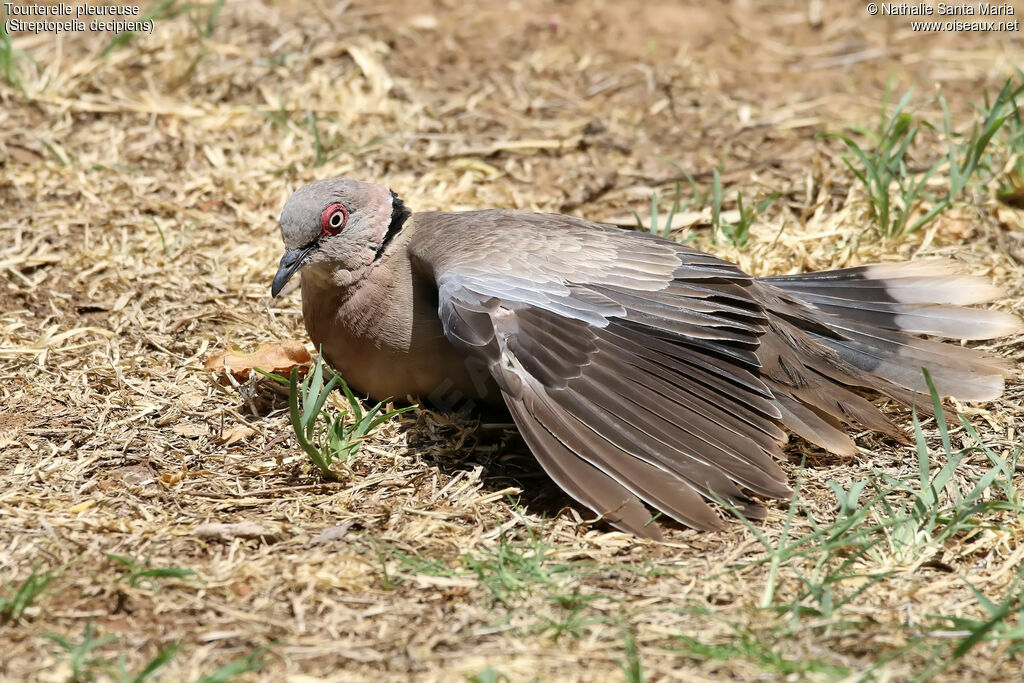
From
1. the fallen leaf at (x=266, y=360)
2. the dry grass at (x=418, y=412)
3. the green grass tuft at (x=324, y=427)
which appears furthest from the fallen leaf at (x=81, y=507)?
the fallen leaf at (x=266, y=360)

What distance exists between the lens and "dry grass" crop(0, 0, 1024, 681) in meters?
3.03

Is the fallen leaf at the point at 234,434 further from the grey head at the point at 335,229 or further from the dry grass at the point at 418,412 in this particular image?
the grey head at the point at 335,229

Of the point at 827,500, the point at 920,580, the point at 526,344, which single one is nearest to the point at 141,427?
the point at 526,344

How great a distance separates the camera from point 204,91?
656cm

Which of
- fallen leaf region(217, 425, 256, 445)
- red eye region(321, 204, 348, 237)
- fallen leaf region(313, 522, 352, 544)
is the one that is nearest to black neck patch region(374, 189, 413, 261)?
red eye region(321, 204, 348, 237)

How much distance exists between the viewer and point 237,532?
3.46 m

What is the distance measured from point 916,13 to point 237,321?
553 cm

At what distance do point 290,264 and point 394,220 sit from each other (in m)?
0.52

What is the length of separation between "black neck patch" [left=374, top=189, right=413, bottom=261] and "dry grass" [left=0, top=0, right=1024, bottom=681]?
0.73 m

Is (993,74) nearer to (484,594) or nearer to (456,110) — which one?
(456,110)

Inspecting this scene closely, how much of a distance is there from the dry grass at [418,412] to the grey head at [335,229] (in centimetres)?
59

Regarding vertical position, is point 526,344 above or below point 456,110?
below

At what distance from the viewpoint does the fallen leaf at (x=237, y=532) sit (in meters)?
3.46

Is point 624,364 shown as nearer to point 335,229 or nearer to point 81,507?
point 335,229
